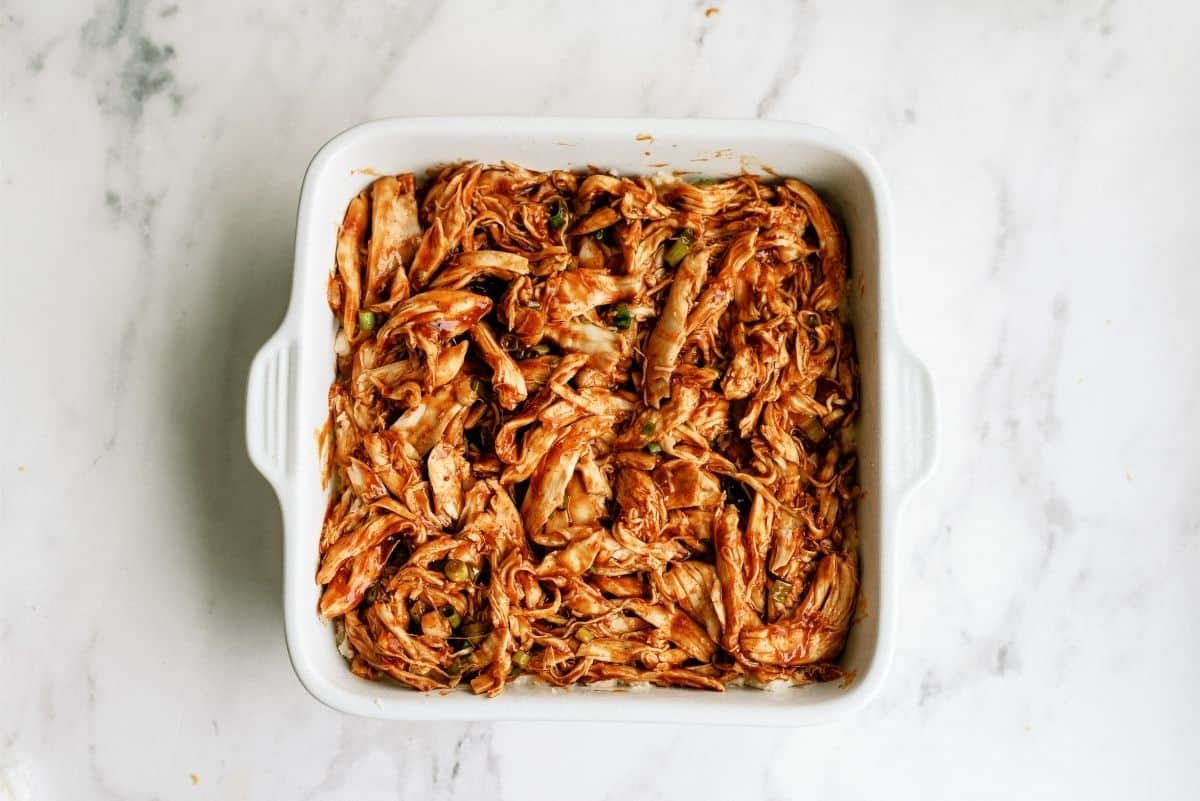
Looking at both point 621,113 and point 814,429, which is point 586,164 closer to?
point 621,113

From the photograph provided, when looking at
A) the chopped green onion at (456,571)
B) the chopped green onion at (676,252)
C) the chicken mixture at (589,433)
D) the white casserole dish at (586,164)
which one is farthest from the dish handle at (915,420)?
the chopped green onion at (456,571)

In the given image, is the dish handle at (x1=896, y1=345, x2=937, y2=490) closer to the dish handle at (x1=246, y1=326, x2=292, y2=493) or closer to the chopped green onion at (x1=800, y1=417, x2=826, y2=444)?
the chopped green onion at (x1=800, y1=417, x2=826, y2=444)

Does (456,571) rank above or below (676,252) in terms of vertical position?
below

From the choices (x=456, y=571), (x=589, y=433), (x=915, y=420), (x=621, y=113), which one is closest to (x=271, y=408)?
(x=456, y=571)

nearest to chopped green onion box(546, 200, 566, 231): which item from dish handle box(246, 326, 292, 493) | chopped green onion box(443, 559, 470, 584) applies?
dish handle box(246, 326, 292, 493)

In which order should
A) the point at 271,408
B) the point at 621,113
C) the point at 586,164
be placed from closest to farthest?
1. the point at 271,408
2. the point at 586,164
3. the point at 621,113

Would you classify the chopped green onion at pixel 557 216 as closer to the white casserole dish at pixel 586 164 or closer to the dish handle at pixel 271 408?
the white casserole dish at pixel 586 164
